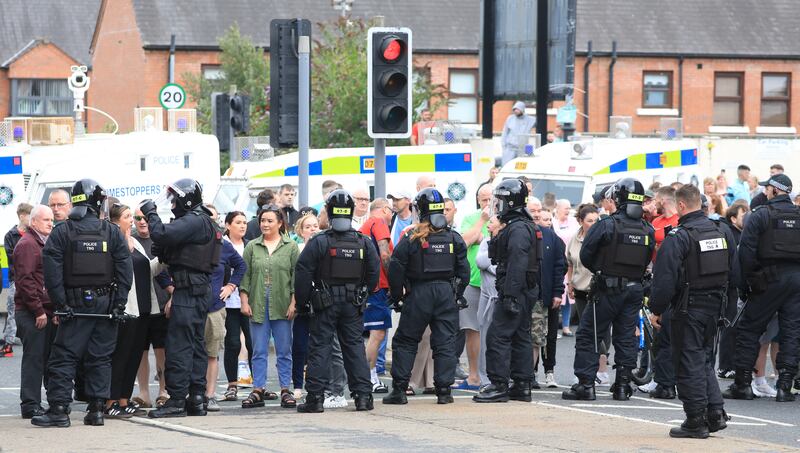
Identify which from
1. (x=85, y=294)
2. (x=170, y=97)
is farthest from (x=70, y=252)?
(x=170, y=97)

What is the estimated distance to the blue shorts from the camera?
13594 mm

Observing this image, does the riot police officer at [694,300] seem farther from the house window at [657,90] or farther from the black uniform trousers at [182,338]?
the house window at [657,90]

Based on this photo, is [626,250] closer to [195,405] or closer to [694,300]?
[694,300]

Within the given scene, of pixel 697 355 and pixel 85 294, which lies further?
pixel 85 294

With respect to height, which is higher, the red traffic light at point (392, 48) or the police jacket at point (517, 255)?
the red traffic light at point (392, 48)

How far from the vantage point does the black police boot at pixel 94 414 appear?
37.9 feet

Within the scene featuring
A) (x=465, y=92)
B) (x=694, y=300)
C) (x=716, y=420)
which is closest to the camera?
(x=716, y=420)

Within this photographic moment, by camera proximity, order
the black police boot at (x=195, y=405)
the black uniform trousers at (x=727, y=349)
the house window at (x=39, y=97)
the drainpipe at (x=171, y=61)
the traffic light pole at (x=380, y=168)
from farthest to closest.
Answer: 1. the house window at (x=39, y=97)
2. the drainpipe at (x=171, y=61)
3. the black uniform trousers at (x=727, y=349)
4. the traffic light pole at (x=380, y=168)
5. the black police boot at (x=195, y=405)

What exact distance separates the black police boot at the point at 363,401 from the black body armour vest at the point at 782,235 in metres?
3.93

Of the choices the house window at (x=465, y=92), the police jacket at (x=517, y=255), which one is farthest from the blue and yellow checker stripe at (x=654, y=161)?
the house window at (x=465, y=92)

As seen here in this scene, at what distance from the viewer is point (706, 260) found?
11.2m

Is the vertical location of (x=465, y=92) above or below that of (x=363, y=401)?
above

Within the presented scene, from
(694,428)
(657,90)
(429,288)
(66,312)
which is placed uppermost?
(657,90)

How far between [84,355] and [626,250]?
477cm
